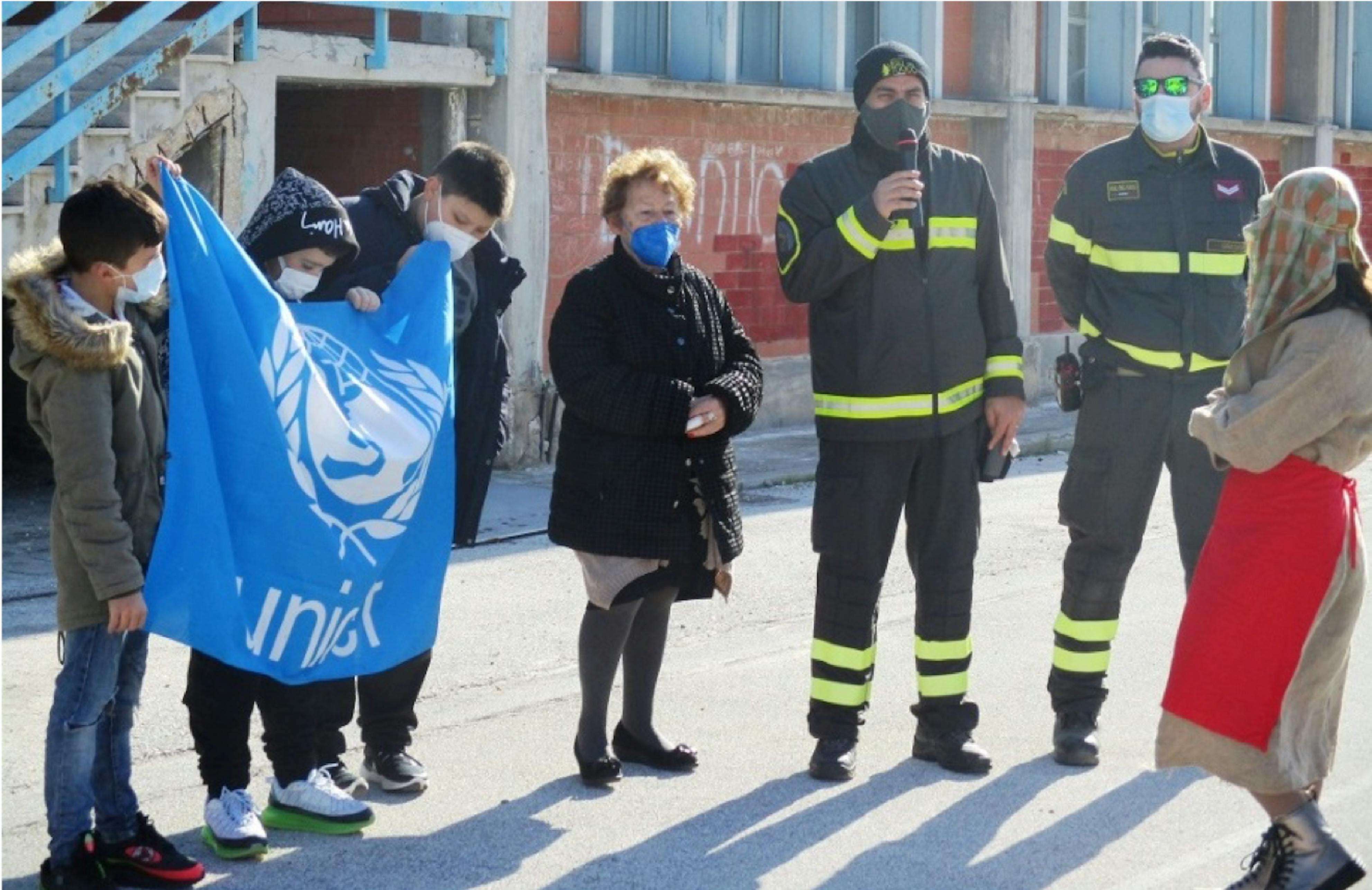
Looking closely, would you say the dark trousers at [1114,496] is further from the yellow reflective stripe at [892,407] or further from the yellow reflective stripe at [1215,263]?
the yellow reflective stripe at [892,407]

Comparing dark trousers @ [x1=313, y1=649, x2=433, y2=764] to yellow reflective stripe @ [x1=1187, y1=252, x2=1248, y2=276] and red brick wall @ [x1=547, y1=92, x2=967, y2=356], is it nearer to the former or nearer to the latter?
yellow reflective stripe @ [x1=1187, y1=252, x2=1248, y2=276]

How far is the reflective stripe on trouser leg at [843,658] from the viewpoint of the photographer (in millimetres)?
6129

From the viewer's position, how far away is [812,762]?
611 cm

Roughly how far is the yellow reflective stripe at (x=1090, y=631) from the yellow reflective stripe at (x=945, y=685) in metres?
0.44

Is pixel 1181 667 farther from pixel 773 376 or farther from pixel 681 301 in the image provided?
pixel 773 376

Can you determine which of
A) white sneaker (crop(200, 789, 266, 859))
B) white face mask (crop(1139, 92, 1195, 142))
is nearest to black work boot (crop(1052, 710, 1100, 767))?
white face mask (crop(1139, 92, 1195, 142))

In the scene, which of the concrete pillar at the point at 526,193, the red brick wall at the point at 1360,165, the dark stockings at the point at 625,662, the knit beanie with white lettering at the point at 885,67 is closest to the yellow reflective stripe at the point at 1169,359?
the knit beanie with white lettering at the point at 885,67

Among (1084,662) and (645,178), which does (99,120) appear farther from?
(1084,662)

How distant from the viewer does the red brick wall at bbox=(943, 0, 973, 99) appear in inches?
685

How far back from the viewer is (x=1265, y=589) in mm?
4812

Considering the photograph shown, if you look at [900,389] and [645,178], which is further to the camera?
[900,389]

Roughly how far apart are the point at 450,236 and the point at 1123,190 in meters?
2.16

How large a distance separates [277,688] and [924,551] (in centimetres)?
204

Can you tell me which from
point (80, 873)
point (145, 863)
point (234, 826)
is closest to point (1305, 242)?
point (234, 826)
